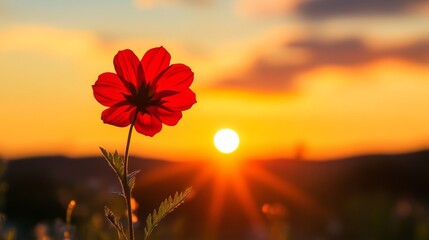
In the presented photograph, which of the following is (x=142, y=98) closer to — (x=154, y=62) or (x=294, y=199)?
(x=154, y=62)

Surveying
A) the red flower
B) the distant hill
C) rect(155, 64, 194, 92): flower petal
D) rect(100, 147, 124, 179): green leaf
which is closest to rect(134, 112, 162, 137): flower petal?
the red flower

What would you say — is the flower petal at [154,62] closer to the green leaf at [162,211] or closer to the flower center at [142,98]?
the flower center at [142,98]

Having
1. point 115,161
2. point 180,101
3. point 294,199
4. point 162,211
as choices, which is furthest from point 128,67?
point 294,199

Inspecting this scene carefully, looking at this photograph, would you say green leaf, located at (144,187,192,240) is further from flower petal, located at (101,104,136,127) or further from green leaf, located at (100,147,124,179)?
flower petal, located at (101,104,136,127)

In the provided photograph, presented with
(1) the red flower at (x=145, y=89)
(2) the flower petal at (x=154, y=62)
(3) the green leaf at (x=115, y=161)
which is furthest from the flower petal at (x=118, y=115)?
(3) the green leaf at (x=115, y=161)

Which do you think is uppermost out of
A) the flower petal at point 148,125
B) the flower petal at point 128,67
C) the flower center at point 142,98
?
the flower petal at point 128,67

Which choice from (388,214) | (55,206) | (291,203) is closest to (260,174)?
(291,203)
